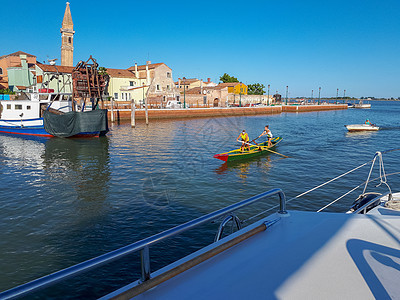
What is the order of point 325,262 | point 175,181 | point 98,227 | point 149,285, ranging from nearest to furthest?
point 149,285, point 325,262, point 98,227, point 175,181

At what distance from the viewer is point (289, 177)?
56.3ft

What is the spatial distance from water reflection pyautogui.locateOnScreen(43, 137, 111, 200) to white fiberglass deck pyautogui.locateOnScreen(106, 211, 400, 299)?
434 inches

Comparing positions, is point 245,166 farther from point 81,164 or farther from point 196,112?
point 196,112

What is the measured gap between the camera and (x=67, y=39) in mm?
77625

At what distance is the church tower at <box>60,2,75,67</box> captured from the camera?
253 ft

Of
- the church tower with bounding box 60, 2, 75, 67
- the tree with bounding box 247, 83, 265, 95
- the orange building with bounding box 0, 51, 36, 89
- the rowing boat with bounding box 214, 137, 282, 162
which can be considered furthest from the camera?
the tree with bounding box 247, 83, 265, 95

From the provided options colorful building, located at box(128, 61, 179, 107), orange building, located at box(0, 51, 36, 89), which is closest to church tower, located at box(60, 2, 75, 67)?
orange building, located at box(0, 51, 36, 89)

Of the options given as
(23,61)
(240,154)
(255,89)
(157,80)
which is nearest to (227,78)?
(255,89)

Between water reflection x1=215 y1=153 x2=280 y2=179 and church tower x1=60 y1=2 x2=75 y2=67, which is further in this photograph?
church tower x1=60 y1=2 x2=75 y2=67

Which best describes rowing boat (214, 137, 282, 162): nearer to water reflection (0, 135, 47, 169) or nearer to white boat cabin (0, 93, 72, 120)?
water reflection (0, 135, 47, 169)

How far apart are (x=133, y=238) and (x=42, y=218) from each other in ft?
14.1

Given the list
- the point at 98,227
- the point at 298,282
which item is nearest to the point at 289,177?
the point at 98,227

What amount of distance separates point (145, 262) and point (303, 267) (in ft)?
6.39

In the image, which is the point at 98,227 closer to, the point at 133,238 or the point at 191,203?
the point at 133,238
